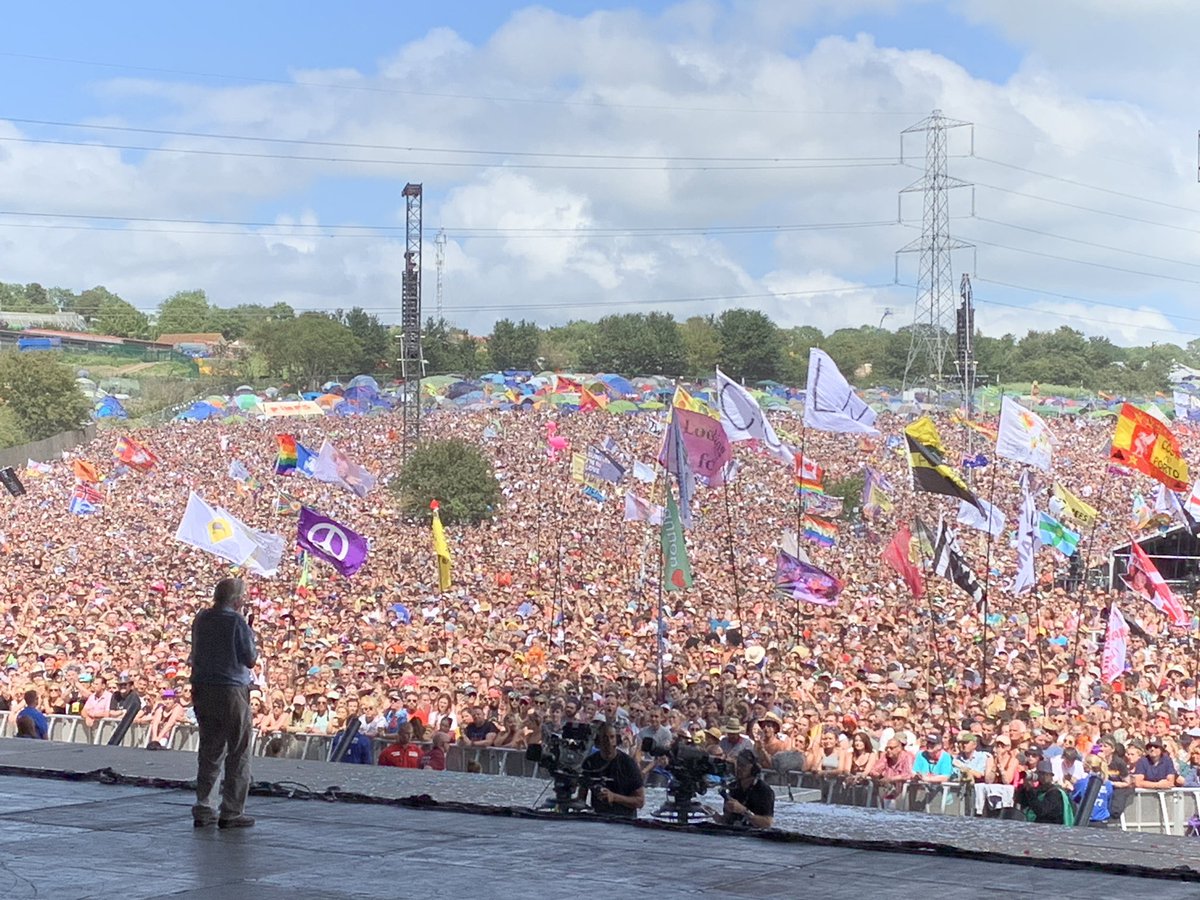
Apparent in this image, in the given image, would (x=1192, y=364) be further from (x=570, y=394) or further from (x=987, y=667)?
(x=987, y=667)

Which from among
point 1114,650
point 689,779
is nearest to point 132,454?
point 1114,650

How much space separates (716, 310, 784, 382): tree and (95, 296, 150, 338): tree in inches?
2322

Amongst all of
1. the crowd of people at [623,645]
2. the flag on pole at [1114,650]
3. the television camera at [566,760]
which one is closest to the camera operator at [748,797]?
the television camera at [566,760]

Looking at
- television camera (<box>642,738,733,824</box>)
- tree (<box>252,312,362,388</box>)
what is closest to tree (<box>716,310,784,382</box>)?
tree (<box>252,312,362,388</box>)

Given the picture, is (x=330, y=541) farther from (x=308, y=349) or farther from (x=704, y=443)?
(x=308, y=349)

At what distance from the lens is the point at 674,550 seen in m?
18.8

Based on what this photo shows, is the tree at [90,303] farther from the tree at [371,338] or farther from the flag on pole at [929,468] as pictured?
the flag on pole at [929,468]

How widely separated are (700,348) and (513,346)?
48.2ft

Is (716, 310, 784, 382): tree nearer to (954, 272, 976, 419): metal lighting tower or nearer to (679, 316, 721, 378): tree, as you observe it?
(679, 316, 721, 378): tree

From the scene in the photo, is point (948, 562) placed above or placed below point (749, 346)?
below

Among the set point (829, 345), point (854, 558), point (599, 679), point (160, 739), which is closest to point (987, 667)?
point (599, 679)

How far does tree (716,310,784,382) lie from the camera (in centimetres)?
11888

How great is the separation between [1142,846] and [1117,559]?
22.2 metres

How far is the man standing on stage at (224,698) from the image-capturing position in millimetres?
7012
